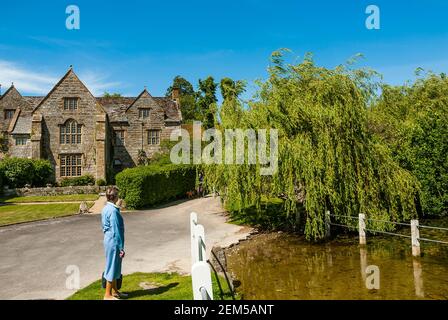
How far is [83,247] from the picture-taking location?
1305 cm

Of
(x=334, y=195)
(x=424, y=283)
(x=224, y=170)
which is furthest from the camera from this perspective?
(x=224, y=170)

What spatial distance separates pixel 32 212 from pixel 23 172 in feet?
43.6

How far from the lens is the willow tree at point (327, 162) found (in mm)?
13266

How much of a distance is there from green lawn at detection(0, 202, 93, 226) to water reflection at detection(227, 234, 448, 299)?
42.4 feet

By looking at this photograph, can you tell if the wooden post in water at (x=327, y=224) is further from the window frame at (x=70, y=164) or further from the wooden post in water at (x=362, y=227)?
the window frame at (x=70, y=164)

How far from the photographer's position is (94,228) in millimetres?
16875

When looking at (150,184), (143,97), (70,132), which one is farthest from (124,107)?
(150,184)

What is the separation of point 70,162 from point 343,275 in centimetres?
3510

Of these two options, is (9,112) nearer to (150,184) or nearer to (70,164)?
(70,164)

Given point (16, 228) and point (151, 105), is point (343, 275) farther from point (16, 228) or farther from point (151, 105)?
point (151, 105)

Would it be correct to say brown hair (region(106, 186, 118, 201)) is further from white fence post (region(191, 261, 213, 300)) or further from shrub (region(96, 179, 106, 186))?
shrub (region(96, 179, 106, 186))

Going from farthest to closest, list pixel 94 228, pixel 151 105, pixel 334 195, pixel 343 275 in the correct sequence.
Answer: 1. pixel 151 105
2. pixel 94 228
3. pixel 334 195
4. pixel 343 275

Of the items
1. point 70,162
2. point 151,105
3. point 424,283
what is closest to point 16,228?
point 424,283
